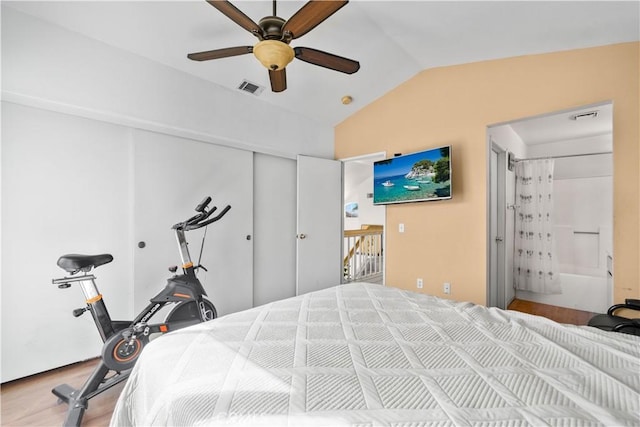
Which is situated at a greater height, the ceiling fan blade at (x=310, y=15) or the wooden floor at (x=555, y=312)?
the ceiling fan blade at (x=310, y=15)

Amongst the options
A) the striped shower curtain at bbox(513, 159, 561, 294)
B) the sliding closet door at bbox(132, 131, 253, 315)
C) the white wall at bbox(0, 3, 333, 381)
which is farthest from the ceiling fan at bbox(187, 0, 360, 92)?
the striped shower curtain at bbox(513, 159, 561, 294)

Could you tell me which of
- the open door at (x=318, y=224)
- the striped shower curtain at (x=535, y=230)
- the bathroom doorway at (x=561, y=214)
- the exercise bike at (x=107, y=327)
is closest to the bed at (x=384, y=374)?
the exercise bike at (x=107, y=327)

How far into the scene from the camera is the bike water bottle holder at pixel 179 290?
7.00 feet

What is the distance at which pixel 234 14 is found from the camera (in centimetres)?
150

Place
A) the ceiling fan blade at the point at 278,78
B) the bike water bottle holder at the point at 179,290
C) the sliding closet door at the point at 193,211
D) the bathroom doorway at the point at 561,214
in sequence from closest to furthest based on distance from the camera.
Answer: the ceiling fan blade at the point at 278,78 < the bike water bottle holder at the point at 179,290 < the sliding closet door at the point at 193,211 < the bathroom doorway at the point at 561,214

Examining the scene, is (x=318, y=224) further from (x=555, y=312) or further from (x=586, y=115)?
(x=586, y=115)

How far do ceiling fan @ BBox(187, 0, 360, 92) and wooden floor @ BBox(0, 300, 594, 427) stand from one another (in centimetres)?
230

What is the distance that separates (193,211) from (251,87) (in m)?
1.48

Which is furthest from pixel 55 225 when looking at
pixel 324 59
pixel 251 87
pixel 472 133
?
pixel 472 133

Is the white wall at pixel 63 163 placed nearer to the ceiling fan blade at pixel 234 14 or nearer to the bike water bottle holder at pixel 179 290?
the bike water bottle holder at pixel 179 290

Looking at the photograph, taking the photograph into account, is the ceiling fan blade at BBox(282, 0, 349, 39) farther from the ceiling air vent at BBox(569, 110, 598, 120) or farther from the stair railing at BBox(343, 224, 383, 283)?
the stair railing at BBox(343, 224, 383, 283)

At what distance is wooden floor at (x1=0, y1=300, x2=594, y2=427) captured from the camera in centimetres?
167

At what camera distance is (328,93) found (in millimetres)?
3490

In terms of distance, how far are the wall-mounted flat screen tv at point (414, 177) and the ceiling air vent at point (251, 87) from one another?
Result: 5.35 feet
